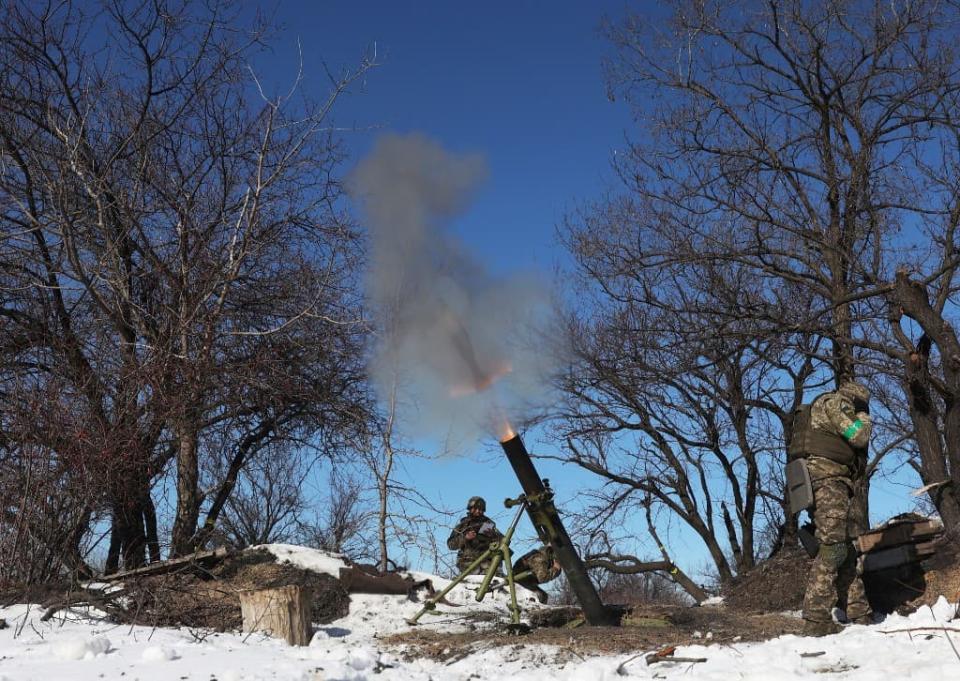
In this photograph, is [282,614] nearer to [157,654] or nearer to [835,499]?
[157,654]

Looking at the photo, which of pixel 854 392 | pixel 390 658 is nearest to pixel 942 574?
pixel 854 392

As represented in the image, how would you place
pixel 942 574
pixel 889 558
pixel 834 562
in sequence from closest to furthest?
pixel 834 562 → pixel 942 574 → pixel 889 558

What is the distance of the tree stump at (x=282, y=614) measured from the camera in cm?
809

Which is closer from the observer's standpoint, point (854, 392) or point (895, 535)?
point (854, 392)

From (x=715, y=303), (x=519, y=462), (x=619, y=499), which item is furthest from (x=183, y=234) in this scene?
(x=619, y=499)

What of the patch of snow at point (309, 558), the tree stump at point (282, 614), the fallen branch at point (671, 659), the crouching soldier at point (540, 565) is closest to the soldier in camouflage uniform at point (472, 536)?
the patch of snow at point (309, 558)

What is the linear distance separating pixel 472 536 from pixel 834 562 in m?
6.16

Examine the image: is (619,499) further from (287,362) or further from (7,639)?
(7,639)

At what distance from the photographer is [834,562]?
27.3ft

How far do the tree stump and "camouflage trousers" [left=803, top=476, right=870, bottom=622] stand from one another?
182 inches

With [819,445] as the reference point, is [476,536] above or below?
above

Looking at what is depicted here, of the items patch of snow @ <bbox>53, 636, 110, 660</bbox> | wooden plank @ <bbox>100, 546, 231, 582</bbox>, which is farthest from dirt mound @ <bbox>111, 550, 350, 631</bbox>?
patch of snow @ <bbox>53, 636, 110, 660</bbox>

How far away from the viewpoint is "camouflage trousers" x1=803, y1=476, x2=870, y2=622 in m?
8.20

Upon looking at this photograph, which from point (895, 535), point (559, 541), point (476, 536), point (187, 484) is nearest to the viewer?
point (559, 541)
